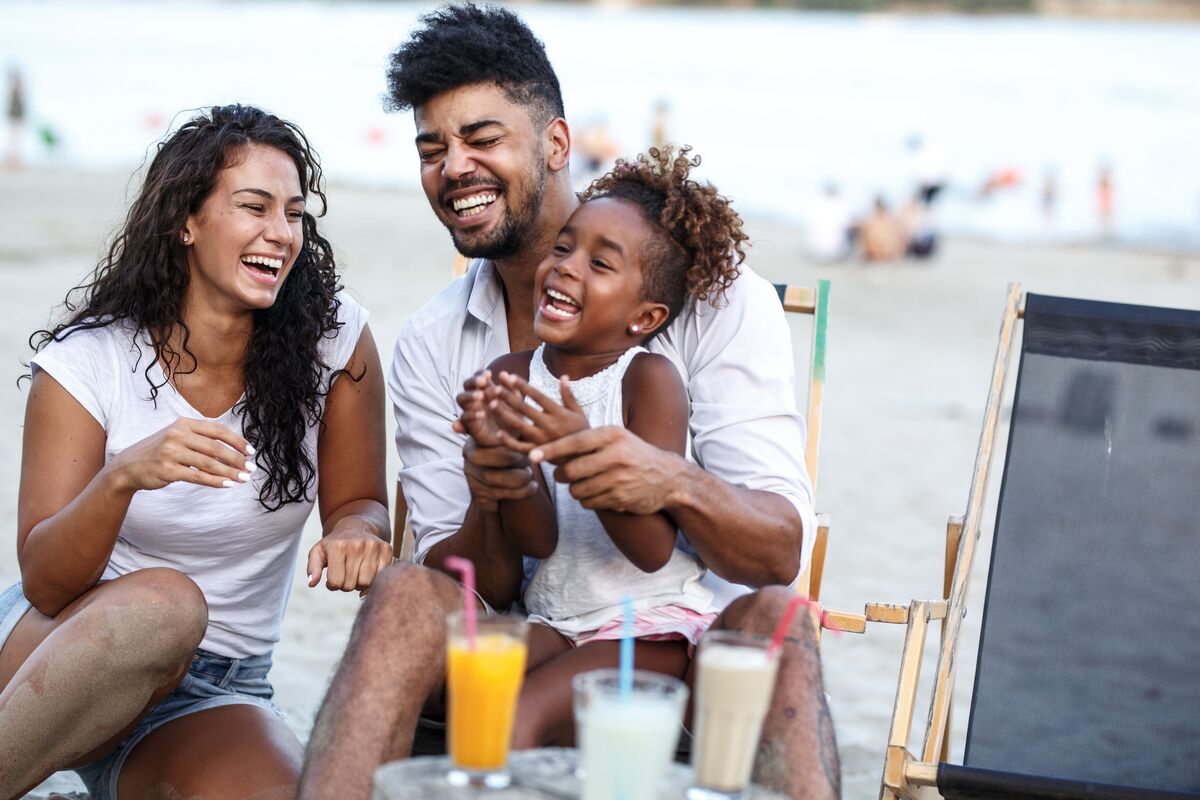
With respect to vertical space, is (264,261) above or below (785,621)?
above

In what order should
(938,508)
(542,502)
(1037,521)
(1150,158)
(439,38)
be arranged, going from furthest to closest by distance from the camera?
(1150,158) < (938,508) < (1037,521) < (439,38) < (542,502)

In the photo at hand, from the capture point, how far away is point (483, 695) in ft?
6.12

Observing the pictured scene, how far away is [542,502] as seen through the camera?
8.55 ft

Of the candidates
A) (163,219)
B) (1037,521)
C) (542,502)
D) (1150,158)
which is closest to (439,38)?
(163,219)

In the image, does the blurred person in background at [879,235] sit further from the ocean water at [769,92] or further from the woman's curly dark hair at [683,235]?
the woman's curly dark hair at [683,235]

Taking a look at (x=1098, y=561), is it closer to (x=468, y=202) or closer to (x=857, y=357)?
(x=468, y=202)

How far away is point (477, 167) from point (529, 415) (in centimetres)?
101

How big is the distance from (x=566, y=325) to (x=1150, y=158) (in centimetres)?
3204

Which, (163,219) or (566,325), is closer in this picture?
(566,325)

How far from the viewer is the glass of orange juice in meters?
1.86

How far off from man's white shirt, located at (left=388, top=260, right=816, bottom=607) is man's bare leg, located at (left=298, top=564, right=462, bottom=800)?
444 millimetres

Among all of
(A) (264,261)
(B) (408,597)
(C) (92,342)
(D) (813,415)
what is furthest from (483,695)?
(D) (813,415)

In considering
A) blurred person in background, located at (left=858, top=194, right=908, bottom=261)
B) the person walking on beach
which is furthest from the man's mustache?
the person walking on beach

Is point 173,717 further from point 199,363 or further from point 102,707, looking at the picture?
point 199,363
